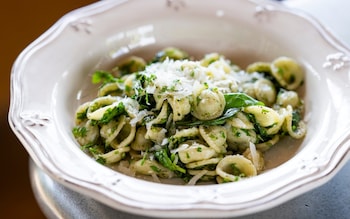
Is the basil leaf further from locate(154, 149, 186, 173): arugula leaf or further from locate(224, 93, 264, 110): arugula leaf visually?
locate(224, 93, 264, 110): arugula leaf

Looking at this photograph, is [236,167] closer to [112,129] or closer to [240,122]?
[240,122]

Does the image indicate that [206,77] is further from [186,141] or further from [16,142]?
[16,142]

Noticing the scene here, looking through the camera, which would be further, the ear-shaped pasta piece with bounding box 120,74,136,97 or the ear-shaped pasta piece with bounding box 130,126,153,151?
the ear-shaped pasta piece with bounding box 120,74,136,97

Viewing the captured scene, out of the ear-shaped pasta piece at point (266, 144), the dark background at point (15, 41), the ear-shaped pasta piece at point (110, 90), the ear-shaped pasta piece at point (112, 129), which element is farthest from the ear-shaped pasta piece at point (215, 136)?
the dark background at point (15, 41)

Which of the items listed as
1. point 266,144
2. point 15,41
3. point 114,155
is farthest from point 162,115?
point 15,41

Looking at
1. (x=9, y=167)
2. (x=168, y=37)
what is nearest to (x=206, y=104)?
(x=168, y=37)

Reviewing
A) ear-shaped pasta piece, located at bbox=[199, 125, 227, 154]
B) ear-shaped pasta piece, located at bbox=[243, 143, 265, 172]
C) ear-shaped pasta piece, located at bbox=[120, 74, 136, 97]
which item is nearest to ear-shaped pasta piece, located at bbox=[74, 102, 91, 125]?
ear-shaped pasta piece, located at bbox=[120, 74, 136, 97]
